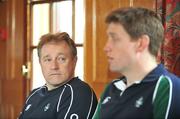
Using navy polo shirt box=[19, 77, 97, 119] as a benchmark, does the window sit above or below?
above

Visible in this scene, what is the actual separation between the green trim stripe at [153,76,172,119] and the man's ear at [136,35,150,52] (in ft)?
0.47

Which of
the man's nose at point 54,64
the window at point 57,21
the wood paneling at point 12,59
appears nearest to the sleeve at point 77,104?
the man's nose at point 54,64

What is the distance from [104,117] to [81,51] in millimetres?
1552

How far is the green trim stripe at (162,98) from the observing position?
1.32 metres

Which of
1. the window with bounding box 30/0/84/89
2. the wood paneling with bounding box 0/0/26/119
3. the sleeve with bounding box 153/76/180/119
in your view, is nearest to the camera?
the sleeve with bounding box 153/76/180/119

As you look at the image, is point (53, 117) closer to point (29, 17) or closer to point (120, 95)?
point (120, 95)

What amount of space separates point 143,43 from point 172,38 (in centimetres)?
70

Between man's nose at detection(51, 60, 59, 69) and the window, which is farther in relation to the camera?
the window

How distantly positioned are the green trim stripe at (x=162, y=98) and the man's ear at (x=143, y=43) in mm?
143

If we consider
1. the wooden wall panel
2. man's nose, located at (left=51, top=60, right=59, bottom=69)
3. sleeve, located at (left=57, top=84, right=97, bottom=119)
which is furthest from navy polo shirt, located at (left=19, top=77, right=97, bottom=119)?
the wooden wall panel

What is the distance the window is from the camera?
120 inches

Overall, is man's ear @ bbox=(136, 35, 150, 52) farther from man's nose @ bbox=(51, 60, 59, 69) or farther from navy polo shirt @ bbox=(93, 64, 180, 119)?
man's nose @ bbox=(51, 60, 59, 69)

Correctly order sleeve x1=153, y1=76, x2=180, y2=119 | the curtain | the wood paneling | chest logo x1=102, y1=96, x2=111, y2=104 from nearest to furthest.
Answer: sleeve x1=153, y1=76, x2=180, y2=119 → chest logo x1=102, y1=96, x2=111, y2=104 → the curtain → the wood paneling

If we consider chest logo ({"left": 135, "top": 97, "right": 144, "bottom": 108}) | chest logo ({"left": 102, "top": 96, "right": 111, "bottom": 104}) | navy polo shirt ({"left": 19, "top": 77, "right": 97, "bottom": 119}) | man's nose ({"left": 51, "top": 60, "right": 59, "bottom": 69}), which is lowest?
navy polo shirt ({"left": 19, "top": 77, "right": 97, "bottom": 119})
